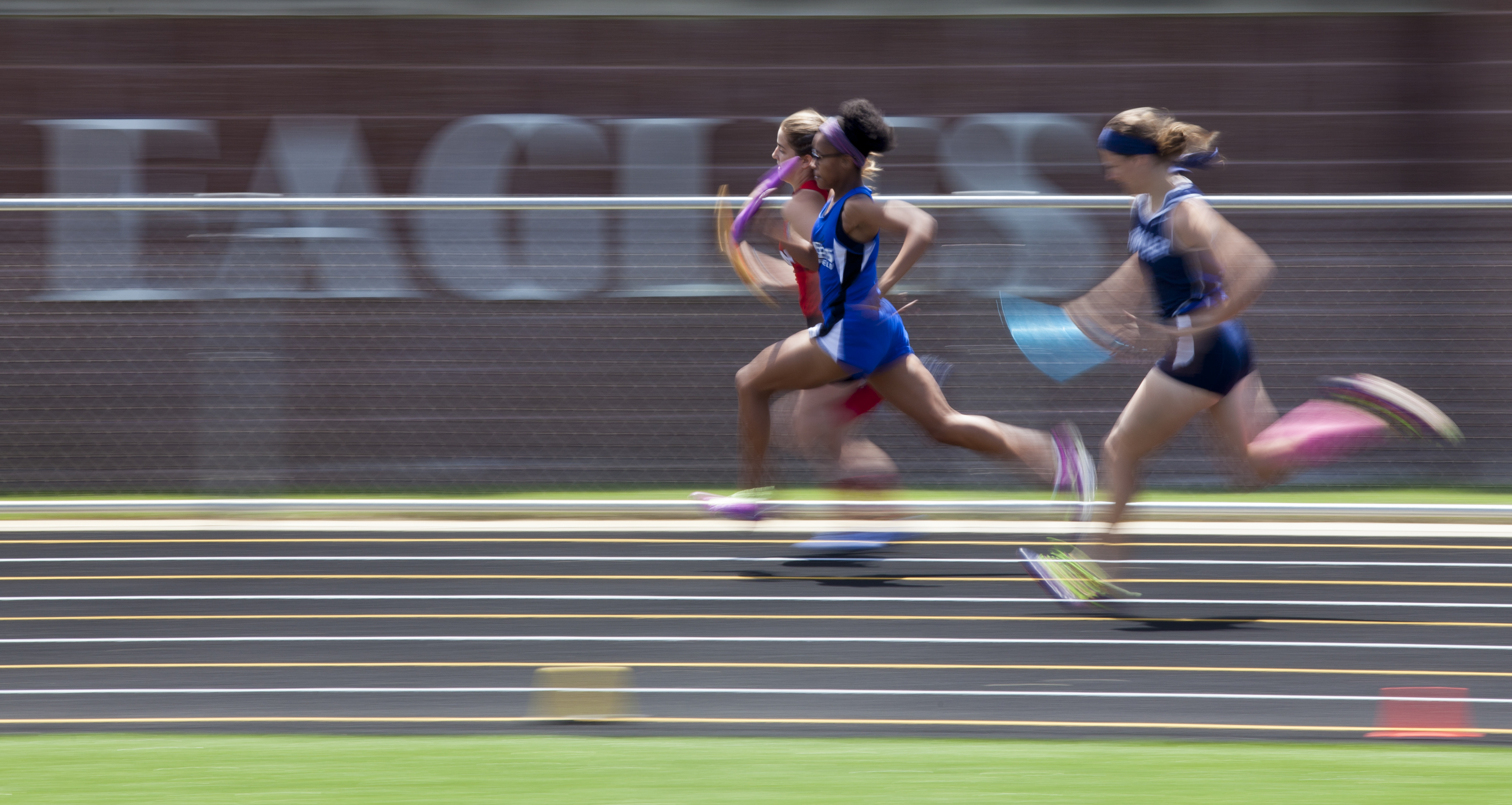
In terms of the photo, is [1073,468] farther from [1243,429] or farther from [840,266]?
[840,266]

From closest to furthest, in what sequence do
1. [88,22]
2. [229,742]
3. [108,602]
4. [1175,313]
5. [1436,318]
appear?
1. [229,742]
2. [1175,313]
3. [108,602]
4. [1436,318]
5. [88,22]

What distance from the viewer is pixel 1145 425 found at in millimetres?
5699

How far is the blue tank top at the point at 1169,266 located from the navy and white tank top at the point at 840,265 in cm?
119

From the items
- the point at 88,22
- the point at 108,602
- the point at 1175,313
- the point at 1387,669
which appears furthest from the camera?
the point at 88,22

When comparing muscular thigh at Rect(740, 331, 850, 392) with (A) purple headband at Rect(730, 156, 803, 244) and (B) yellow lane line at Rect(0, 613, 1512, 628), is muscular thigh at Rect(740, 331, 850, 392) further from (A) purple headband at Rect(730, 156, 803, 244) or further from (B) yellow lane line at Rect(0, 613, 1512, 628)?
Answer: (B) yellow lane line at Rect(0, 613, 1512, 628)

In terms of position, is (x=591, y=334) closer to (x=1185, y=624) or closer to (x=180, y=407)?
(x=180, y=407)

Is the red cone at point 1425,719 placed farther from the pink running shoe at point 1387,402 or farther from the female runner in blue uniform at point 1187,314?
the pink running shoe at point 1387,402

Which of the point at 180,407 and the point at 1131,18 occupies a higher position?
the point at 1131,18

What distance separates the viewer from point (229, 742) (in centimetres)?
427

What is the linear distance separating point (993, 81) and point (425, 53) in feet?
11.5

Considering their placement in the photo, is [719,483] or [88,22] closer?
[719,483]

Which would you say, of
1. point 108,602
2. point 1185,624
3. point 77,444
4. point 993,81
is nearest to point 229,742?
point 108,602

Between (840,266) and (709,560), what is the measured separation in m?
1.59

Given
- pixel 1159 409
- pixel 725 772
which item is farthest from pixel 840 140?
pixel 725 772
